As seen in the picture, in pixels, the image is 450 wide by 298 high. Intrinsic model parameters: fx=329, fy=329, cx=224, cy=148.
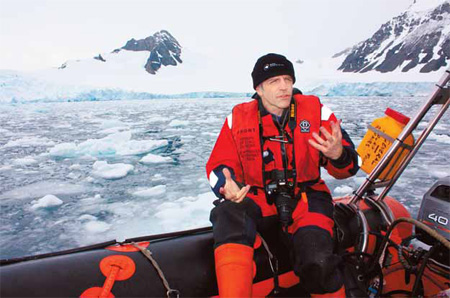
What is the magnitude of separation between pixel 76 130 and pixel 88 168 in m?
2.70

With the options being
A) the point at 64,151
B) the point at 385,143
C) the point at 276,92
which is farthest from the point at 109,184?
the point at 385,143

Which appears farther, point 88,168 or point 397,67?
point 397,67

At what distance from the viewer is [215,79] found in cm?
1691

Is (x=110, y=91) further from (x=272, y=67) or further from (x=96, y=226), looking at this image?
Result: (x=272, y=67)

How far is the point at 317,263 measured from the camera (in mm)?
1140

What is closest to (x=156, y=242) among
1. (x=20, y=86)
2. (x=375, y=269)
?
(x=375, y=269)

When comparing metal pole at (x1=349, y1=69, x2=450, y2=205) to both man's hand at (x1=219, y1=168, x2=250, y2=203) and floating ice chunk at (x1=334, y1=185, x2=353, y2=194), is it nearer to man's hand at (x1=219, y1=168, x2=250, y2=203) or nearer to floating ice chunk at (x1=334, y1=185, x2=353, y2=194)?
man's hand at (x1=219, y1=168, x2=250, y2=203)

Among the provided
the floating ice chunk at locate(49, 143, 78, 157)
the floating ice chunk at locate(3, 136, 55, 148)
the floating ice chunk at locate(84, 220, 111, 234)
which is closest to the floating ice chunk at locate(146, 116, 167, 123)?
the floating ice chunk at locate(3, 136, 55, 148)

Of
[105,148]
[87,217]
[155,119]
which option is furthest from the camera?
[155,119]

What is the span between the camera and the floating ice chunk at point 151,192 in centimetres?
354

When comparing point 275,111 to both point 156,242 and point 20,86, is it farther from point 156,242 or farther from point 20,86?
point 20,86

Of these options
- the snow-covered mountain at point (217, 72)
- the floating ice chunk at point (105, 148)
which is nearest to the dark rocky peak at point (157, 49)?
the snow-covered mountain at point (217, 72)

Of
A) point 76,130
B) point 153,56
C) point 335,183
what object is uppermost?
point 153,56

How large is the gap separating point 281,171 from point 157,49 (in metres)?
17.9
